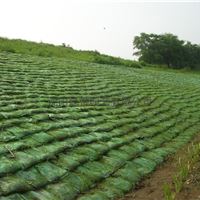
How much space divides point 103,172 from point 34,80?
5412 mm

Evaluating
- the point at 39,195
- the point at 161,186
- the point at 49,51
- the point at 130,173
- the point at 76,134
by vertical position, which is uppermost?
the point at 49,51

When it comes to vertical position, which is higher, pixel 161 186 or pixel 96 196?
pixel 96 196

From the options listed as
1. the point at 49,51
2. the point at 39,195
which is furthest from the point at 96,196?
the point at 49,51

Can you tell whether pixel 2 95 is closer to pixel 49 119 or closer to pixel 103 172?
pixel 49 119

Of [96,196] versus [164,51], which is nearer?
[96,196]

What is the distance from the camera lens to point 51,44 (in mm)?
26641

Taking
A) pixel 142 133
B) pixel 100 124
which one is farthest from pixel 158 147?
pixel 100 124

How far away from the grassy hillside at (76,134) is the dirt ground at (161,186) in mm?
116

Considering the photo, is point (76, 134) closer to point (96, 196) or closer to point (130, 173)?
point (130, 173)

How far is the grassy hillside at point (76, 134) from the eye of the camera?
468 cm

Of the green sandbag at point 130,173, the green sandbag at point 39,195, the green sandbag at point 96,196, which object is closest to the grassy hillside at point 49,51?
the green sandbag at point 130,173

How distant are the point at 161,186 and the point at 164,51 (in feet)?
170

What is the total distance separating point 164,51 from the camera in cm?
5634

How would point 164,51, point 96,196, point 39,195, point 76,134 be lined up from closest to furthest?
point 39,195 < point 96,196 < point 76,134 < point 164,51
